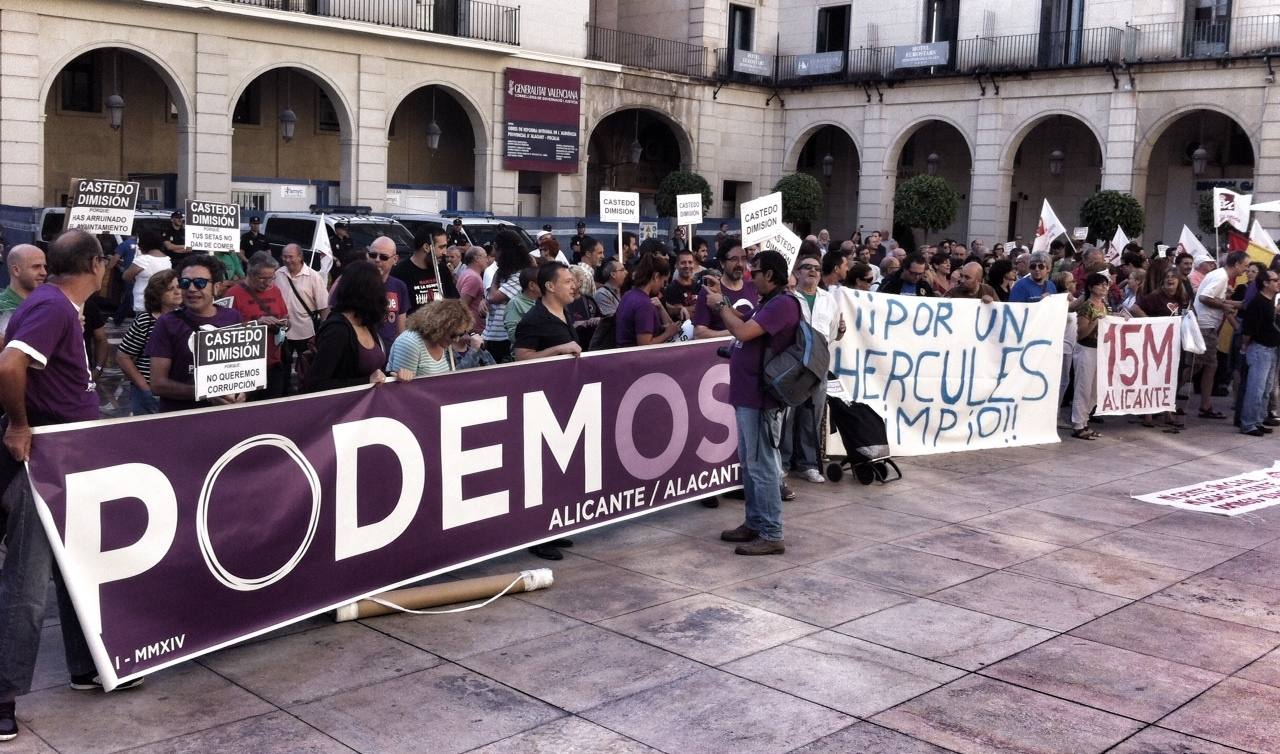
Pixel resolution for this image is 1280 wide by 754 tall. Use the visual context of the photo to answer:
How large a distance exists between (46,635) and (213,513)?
1342 mm

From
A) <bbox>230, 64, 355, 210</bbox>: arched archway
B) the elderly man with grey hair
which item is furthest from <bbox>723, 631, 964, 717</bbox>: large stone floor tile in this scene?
<bbox>230, 64, 355, 210</bbox>: arched archway

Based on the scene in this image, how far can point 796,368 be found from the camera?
768cm

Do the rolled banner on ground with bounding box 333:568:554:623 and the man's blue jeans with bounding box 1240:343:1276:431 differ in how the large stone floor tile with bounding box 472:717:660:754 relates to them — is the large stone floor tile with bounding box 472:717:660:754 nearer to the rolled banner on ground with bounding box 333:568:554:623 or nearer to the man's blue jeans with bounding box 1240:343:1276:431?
the rolled banner on ground with bounding box 333:568:554:623

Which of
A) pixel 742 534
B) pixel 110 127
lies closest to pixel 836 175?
pixel 110 127

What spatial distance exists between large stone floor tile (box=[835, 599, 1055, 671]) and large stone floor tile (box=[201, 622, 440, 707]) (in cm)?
229

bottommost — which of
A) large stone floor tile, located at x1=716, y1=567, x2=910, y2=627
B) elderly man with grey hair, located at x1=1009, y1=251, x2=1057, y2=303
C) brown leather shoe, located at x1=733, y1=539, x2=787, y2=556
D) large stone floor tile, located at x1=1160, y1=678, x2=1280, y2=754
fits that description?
large stone floor tile, located at x1=1160, y1=678, x2=1280, y2=754

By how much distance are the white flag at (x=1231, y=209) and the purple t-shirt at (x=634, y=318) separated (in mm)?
11685

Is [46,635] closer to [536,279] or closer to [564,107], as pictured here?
[536,279]

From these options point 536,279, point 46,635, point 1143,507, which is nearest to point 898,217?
point 1143,507

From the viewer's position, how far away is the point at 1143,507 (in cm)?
984

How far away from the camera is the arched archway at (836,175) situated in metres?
42.8

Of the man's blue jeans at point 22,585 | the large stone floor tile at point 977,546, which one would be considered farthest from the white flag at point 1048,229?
the man's blue jeans at point 22,585

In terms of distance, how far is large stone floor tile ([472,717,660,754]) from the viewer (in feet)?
16.5

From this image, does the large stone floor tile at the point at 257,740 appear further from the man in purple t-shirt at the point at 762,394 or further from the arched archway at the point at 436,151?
the arched archway at the point at 436,151
